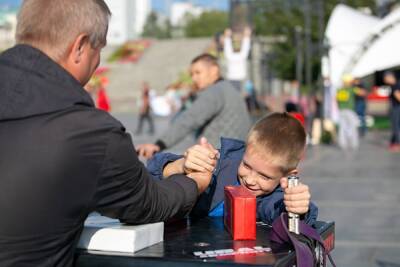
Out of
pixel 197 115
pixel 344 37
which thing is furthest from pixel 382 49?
pixel 197 115

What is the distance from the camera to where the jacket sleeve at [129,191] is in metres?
2.32

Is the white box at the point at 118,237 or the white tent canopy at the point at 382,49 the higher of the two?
the white box at the point at 118,237

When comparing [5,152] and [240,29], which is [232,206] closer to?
[5,152]

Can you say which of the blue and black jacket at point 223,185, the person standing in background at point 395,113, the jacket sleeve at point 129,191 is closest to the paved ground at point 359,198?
the person standing in background at point 395,113

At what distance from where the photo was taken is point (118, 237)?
7.80ft

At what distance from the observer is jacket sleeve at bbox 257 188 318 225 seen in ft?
9.34

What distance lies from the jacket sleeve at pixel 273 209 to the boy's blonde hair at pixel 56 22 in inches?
36.6

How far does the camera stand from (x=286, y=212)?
2736mm

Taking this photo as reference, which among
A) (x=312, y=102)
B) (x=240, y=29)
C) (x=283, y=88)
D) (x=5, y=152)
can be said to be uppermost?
(x=5, y=152)

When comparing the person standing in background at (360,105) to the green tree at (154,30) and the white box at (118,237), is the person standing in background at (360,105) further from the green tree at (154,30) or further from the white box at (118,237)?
the green tree at (154,30)

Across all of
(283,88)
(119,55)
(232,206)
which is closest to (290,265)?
(232,206)

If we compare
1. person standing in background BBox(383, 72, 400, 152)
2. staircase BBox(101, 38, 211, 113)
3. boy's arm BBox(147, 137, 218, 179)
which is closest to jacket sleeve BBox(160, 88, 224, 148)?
boy's arm BBox(147, 137, 218, 179)

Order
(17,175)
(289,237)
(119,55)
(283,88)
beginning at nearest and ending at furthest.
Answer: (17,175), (289,237), (283,88), (119,55)

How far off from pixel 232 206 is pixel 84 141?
0.60 meters
